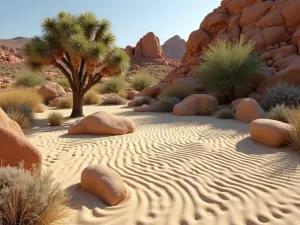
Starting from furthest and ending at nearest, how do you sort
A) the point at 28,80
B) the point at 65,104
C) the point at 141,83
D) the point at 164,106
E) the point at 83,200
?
the point at 141,83 < the point at 28,80 < the point at 65,104 < the point at 164,106 < the point at 83,200

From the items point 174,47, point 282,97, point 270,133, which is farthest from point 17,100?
point 174,47

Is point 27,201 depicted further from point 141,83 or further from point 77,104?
point 141,83

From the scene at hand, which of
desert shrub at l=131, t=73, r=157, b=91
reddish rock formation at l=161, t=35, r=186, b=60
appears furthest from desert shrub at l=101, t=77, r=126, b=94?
reddish rock formation at l=161, t=35, r=186, b=60

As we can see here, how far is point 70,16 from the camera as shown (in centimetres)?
1087

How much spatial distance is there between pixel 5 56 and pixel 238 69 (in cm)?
5246

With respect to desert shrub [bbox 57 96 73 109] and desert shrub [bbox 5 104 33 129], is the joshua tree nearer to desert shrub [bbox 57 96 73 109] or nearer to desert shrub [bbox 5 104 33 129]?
desert shrub [bbox 5 104 33 129]

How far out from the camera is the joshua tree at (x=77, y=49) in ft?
32.5

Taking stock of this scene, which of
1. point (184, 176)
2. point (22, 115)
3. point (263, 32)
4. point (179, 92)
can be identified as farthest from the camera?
point (263, 32)

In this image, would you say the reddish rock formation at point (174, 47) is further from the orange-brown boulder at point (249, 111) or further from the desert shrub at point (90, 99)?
the orange-brown boulder at point (249, 111)

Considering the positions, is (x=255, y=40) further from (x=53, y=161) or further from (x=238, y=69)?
(x=53, y=161)

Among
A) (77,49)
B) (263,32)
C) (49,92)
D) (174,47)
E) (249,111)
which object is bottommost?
(249,111)

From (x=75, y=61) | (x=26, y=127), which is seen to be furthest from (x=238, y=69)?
(x=26, y=127)

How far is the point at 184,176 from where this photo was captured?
14.1ft

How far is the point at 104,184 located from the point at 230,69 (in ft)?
33.9
